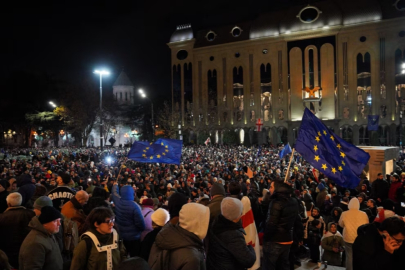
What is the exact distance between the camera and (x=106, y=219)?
3.48 meters

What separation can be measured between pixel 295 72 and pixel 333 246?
149 ft

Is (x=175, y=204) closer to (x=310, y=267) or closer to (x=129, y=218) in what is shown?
(x=129, y=218)

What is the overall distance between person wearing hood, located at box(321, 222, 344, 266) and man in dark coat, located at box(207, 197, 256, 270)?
3755 mm

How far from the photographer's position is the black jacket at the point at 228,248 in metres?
3.62

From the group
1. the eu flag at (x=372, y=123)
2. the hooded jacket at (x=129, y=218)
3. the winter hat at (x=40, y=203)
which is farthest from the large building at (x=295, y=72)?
the winter hat at (x=40, y=203)

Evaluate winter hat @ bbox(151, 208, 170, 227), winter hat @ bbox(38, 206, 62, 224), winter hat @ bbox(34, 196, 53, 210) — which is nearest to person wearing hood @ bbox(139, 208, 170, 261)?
winter hat @ bbox(151, 208, 170, 227)

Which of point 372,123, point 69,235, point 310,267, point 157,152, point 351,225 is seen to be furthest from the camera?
point 372,123

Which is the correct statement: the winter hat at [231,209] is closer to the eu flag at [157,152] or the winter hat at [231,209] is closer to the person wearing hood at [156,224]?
the person wearing hood at [156,224]

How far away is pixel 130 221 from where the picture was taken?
219 inches

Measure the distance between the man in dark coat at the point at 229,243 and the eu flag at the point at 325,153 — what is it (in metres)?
3.68

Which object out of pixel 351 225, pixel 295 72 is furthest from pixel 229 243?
pixel 295 72

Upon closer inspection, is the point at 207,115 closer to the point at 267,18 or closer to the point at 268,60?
the point at 268,60

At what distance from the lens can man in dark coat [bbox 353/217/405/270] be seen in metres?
3.45

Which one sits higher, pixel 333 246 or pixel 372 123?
pixel 372 123
